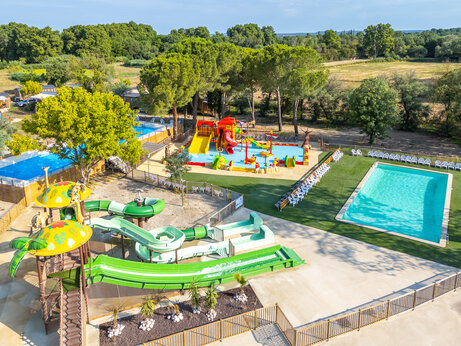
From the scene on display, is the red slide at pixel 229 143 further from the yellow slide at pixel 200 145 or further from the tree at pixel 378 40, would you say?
the tree at pixel 378 40

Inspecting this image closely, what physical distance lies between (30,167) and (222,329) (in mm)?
27385

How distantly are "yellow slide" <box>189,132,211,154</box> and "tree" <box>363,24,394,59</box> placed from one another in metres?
112

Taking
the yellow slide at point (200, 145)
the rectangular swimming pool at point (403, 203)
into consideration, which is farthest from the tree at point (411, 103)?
the yellow slide at point (200, 145)

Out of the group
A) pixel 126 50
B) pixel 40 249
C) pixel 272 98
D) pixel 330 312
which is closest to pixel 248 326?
pixel 330 312

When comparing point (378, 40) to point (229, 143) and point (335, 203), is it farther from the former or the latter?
point (335, 203)

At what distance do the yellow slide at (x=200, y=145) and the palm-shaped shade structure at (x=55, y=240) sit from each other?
77.4 ft

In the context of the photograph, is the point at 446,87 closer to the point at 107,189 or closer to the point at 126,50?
the point at 107,189

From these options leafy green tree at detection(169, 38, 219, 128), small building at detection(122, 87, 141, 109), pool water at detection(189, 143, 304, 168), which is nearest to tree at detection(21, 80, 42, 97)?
small building at detection(122, 87, 141, 109)

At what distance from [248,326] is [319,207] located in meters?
12.5

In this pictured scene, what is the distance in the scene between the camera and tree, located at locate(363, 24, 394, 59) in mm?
128625

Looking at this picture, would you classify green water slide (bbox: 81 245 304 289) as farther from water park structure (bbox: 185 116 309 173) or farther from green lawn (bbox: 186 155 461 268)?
water park structure (bbox: 185 116 309 173)

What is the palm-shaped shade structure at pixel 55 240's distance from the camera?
41.1 ft

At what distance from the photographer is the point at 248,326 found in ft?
46.7

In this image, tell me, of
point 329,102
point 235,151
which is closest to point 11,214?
point 235,151
